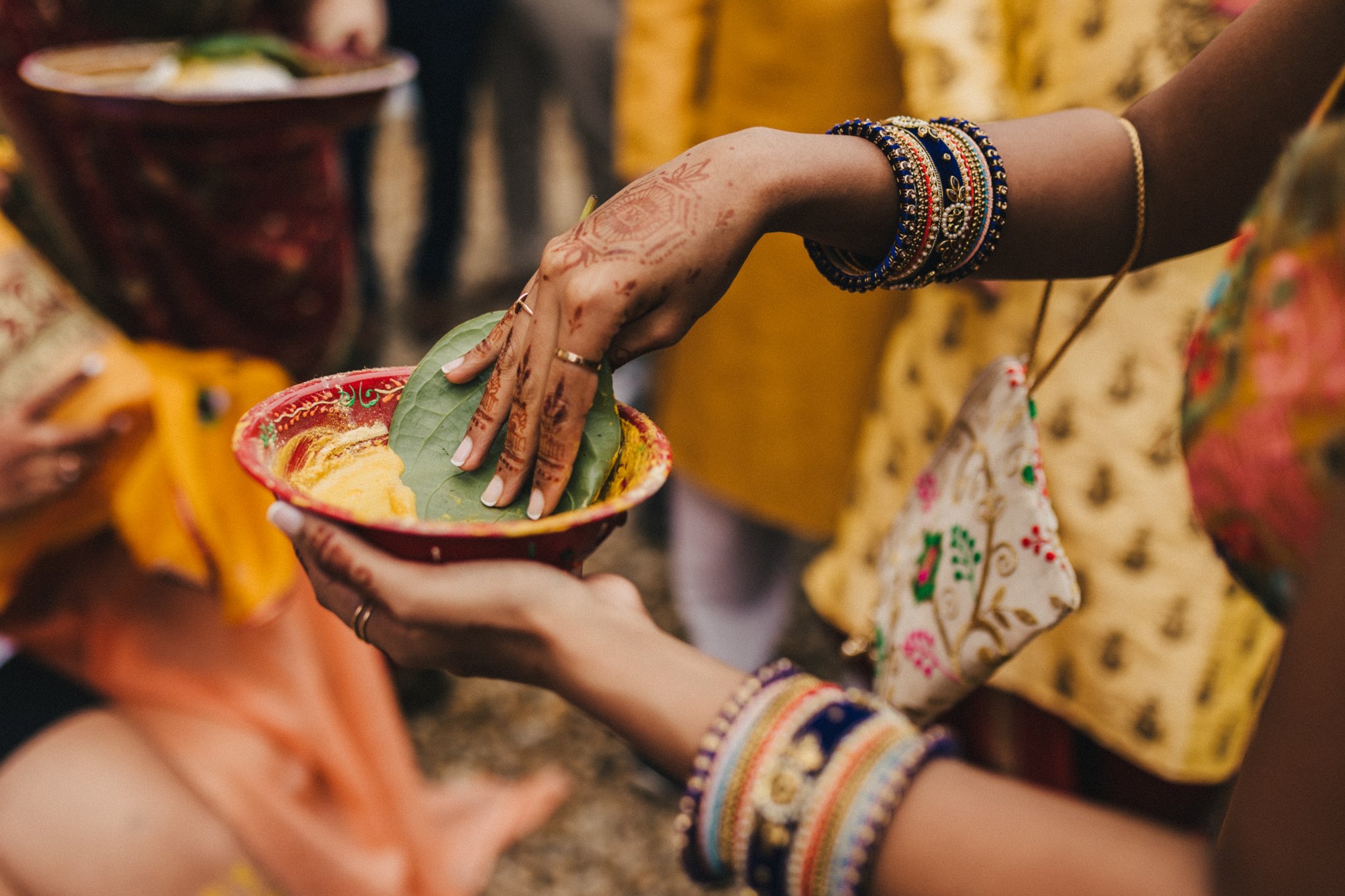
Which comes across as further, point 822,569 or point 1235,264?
point 822,569

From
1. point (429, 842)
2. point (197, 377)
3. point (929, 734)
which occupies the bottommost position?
point (429, 842)

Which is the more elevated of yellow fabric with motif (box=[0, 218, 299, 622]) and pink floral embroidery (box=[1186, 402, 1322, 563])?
pink floral embroidery (box=[1186, 402, 1322, 563])

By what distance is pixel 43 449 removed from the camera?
994 millimetres

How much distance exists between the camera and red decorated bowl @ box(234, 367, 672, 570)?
0.51 meters

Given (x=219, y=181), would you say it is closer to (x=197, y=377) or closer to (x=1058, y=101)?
(x=197, y=377)

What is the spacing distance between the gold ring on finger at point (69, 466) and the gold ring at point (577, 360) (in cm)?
76

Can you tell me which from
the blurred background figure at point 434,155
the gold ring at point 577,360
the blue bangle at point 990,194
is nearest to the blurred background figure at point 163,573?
the gold ring at point 577,360

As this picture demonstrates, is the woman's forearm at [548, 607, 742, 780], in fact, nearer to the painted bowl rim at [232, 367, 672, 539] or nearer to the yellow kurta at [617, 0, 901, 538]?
the painted bowl rim at [232, 367, 672, 539]

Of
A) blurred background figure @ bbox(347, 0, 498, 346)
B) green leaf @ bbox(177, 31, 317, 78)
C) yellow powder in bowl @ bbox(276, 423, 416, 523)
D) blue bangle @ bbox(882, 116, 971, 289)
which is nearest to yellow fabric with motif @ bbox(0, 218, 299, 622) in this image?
green leaf @ bbox(177, 31, 317, 78)

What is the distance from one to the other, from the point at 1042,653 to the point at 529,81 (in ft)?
10.1

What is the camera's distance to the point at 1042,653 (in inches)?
41.1

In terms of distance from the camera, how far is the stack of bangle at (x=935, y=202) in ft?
2.15

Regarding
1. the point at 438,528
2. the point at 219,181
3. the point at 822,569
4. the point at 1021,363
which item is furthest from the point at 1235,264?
the point at 219,181

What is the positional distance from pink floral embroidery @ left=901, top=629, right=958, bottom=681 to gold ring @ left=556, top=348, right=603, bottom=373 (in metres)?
0.35
